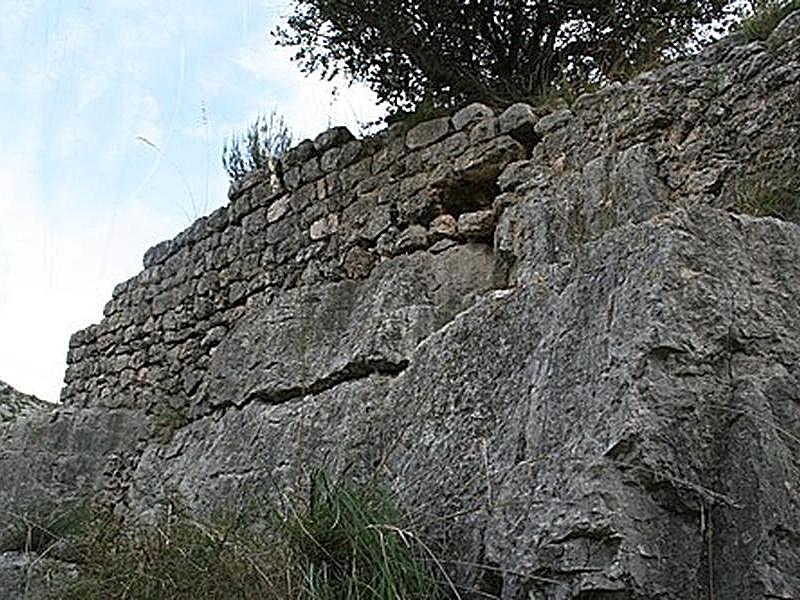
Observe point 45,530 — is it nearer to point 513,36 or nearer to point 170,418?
point 170,418

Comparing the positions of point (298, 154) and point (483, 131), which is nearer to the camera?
point (483, 131)

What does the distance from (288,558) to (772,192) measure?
6.34ft

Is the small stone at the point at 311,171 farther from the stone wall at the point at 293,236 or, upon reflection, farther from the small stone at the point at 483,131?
the small stone at the point at 483,131

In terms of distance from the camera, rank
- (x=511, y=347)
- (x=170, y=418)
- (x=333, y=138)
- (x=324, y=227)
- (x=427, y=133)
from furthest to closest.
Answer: (x=170, y=418) < (x=333, y=138) < (x=324, y=227) < (x=427, y=133) < (x=511, y=347)

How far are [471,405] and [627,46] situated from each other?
314cm

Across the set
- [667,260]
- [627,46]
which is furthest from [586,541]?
[627,46]

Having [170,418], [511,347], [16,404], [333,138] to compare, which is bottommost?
[511,347]

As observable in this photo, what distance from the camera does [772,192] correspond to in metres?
3.35

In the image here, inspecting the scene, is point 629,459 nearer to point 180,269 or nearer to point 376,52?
point 376,52

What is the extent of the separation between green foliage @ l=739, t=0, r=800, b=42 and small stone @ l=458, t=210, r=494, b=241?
1.30m

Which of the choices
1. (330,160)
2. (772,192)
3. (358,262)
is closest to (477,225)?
(358,262)

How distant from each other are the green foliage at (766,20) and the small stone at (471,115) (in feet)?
4.08

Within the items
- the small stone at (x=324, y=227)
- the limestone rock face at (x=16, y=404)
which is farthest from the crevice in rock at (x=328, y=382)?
the limestone rock face at (x=16, y=404)

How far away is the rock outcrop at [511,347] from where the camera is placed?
211cm
